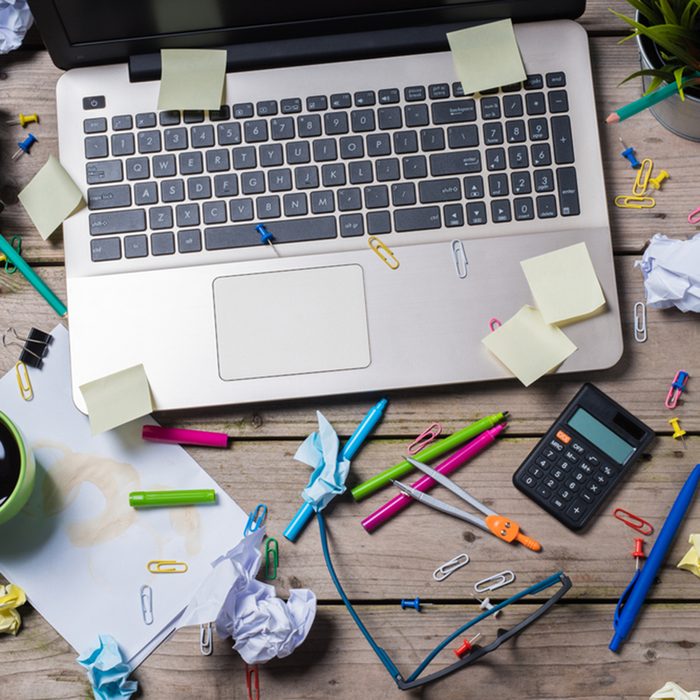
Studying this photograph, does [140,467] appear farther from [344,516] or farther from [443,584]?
[443,584]

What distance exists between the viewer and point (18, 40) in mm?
820

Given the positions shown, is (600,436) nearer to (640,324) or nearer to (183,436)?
(640,324)

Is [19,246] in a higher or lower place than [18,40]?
lower

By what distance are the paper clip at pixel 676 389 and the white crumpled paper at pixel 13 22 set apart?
0.74 metres

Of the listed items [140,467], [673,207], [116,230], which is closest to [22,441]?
[140,467]

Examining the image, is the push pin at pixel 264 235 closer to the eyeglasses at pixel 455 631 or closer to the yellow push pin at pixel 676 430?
the eyeglasses at pixel 455 631

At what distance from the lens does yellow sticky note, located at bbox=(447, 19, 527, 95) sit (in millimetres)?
762

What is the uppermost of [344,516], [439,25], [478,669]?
[439,25]

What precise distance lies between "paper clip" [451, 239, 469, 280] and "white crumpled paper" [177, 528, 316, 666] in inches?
12.4

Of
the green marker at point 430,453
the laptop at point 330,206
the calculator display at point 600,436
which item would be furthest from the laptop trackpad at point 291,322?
the calculator display at point 600,436

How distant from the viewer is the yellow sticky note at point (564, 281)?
75 cm

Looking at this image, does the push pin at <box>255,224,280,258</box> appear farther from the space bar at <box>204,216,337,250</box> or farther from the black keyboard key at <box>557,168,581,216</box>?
the black keyboard key at <box>557,168,581,216</box>

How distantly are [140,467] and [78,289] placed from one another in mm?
184

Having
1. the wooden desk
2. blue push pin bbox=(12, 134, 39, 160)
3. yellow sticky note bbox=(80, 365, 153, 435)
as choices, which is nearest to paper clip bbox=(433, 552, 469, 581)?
the wooden desk
